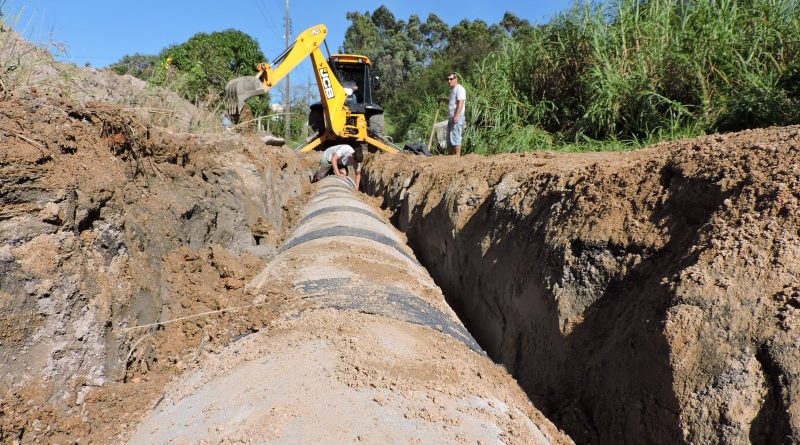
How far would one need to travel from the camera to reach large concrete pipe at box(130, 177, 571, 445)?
1.38 meters

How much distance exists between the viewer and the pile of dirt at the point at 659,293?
159 centimetres

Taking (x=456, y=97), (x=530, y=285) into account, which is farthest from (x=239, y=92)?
(x=530, y=285)

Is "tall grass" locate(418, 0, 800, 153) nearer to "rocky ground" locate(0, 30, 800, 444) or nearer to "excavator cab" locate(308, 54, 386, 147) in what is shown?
"rocky ground" locate(0, 30, 800, 444)

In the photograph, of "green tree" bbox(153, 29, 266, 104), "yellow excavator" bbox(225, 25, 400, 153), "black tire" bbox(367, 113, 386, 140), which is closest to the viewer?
"yellow excavator" bbox(225, 25, 400, 153)

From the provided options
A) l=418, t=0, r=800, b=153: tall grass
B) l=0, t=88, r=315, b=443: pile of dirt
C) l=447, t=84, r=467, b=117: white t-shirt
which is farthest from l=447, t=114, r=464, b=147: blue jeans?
l=0, t=88, r=315, b=443: pile of dirt

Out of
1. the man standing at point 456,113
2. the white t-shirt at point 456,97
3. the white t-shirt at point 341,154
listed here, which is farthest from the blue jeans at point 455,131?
the white t-shirt at point 341,154

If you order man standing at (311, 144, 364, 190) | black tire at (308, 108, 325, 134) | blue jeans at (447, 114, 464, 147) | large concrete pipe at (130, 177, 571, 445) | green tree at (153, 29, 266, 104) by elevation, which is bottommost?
large concrete pipe at (130, 177, 571, 445)

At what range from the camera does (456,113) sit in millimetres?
7777

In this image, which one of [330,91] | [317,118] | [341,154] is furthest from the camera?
[317,118]

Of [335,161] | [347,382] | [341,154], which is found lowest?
[347,382]

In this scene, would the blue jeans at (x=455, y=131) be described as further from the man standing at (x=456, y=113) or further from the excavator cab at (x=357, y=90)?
the excavator cab at (x=357, y=90)

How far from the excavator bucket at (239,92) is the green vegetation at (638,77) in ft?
10.9

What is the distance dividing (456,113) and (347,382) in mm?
6621

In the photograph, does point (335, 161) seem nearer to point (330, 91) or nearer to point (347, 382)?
point (330, 91)
